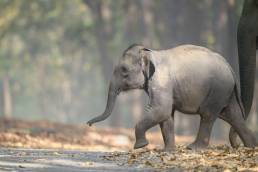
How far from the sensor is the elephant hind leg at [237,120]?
1276 cm

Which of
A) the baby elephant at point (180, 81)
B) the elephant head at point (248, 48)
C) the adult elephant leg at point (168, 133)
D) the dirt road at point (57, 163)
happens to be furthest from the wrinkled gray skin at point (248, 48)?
the dirt road at point (57, 163)

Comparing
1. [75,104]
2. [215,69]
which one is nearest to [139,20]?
[215,69]

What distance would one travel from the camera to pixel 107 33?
1560 inches

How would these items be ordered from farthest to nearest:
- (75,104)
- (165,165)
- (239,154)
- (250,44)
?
(75,104) < (250,44) < (239,154) < (165,165)

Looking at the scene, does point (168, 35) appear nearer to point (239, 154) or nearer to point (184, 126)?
point (184, 126)

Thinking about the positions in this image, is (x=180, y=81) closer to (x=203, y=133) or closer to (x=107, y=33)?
(x=203, y=133)

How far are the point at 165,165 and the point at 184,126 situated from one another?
26.1m

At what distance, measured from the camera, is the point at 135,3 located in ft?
135

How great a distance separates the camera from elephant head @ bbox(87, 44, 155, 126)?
12.5 m

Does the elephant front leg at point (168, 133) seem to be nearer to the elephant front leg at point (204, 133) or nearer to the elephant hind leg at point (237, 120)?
the elephant front leg at point (204, 133)

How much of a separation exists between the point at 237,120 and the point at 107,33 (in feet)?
89.0

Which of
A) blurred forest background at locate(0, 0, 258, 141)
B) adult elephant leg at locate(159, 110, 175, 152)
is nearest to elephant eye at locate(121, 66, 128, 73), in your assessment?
adult elephant leg at locate(159, 110, 175, 152)

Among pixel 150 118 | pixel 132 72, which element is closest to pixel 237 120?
pixel 150 118

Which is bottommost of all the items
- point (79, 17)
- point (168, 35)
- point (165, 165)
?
point (165, 165)
